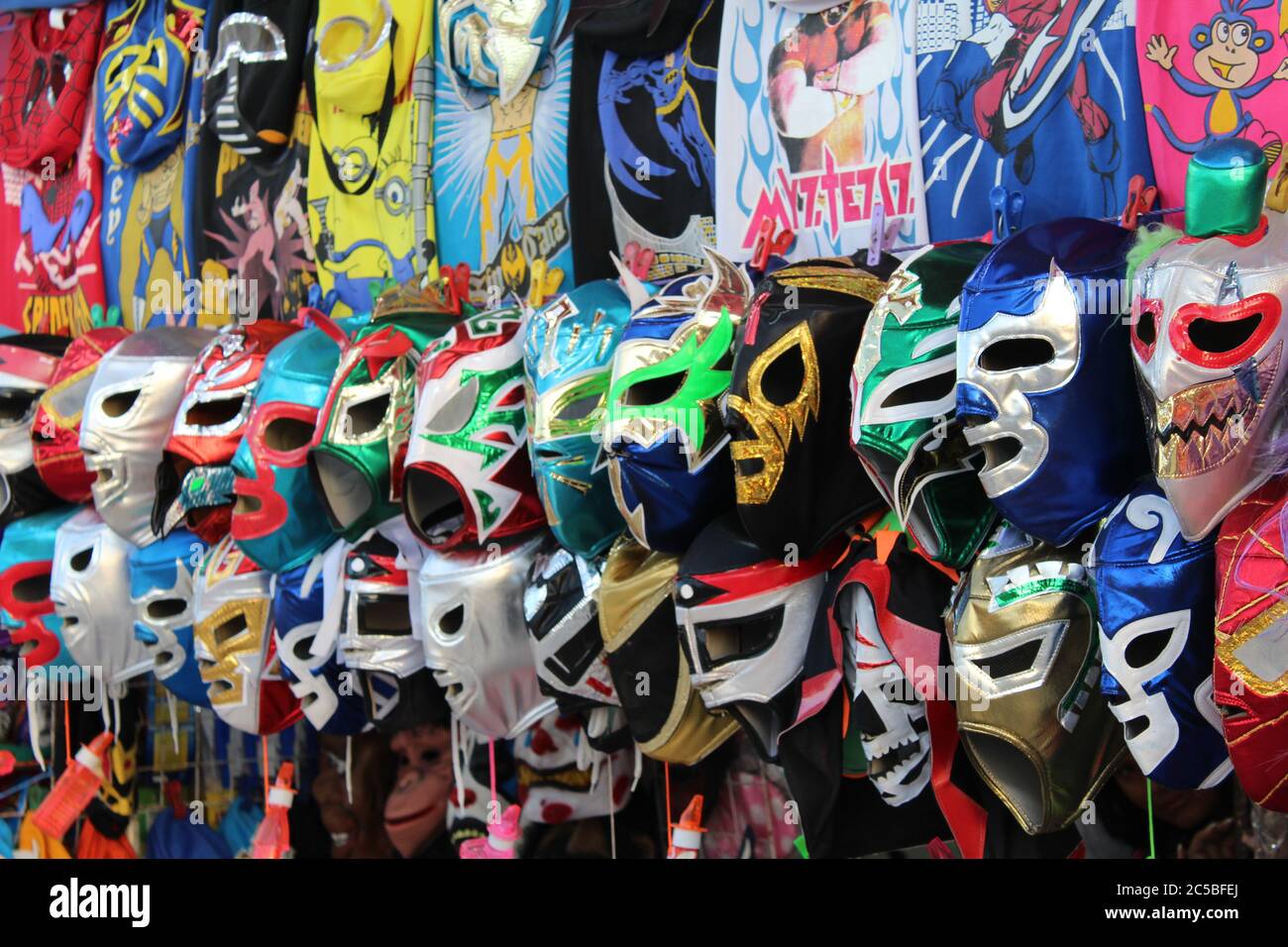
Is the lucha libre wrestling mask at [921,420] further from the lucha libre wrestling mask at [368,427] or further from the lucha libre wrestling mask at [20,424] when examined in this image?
the lucha libre wrestling mask at [20,424]

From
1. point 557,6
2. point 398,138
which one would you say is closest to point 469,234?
point 398,138

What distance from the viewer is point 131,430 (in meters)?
3.82

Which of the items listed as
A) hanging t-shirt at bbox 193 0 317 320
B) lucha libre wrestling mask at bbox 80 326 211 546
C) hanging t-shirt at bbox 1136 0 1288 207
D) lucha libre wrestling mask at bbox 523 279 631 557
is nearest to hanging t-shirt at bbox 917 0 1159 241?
hanging t-shirt at bbox 1136 0 1288 207

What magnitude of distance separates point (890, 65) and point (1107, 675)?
1486mm

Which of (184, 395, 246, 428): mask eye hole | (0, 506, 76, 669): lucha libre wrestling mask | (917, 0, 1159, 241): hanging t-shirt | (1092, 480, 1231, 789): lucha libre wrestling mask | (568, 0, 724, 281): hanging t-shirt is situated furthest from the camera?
(0, 506, 76, 669): lucha libre wrestling mask

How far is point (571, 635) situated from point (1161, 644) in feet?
4.08

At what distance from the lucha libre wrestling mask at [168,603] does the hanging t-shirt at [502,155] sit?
3.10ft

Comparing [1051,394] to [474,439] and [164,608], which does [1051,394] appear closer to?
[474,439]

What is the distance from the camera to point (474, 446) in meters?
3.14

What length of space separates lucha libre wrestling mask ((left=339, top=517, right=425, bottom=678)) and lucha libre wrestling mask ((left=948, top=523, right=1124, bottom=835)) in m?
1.37

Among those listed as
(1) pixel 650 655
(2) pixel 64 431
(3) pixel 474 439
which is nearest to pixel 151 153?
(2) pixel 64 431

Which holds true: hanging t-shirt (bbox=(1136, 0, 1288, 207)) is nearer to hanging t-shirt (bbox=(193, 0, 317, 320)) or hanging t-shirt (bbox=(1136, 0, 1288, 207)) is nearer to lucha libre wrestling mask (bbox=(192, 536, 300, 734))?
lucha libre wrestling mask (bbox=(192, 536, 300, 734))

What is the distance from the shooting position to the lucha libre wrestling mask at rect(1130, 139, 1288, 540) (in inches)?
80.5

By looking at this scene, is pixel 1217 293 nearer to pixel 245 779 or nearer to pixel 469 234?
pixel 469 234
